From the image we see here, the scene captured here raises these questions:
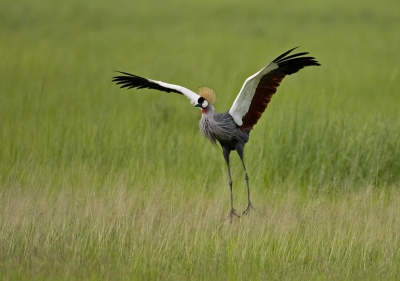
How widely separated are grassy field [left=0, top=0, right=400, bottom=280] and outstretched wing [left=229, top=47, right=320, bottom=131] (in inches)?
37.1

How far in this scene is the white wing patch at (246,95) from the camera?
5.87 meters

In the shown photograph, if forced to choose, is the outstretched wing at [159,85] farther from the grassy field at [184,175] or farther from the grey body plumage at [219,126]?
the grassy field at [184,175]

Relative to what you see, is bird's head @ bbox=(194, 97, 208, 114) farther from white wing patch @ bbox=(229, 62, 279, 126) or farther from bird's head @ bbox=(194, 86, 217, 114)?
white wing patch @ bbox=(229, 62, 279, 126)

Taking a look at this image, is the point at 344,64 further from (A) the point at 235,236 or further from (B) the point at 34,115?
(A) the point at 235,236

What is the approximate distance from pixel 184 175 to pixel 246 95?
207cm

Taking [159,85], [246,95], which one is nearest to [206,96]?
[246,95]

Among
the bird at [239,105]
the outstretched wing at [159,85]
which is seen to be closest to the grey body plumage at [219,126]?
the bird at [239,105]

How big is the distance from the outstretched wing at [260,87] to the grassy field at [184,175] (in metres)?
0.94

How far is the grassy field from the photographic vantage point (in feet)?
17.6

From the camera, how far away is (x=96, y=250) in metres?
5.47

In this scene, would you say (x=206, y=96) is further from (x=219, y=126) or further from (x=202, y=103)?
(x=219, y=126)

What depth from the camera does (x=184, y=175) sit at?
26.1 ft

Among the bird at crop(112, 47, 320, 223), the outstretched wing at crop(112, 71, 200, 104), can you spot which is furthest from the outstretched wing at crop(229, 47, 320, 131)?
the outstretched wing at crop(112, 71, 200, 104)

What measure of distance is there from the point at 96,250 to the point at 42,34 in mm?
13293
